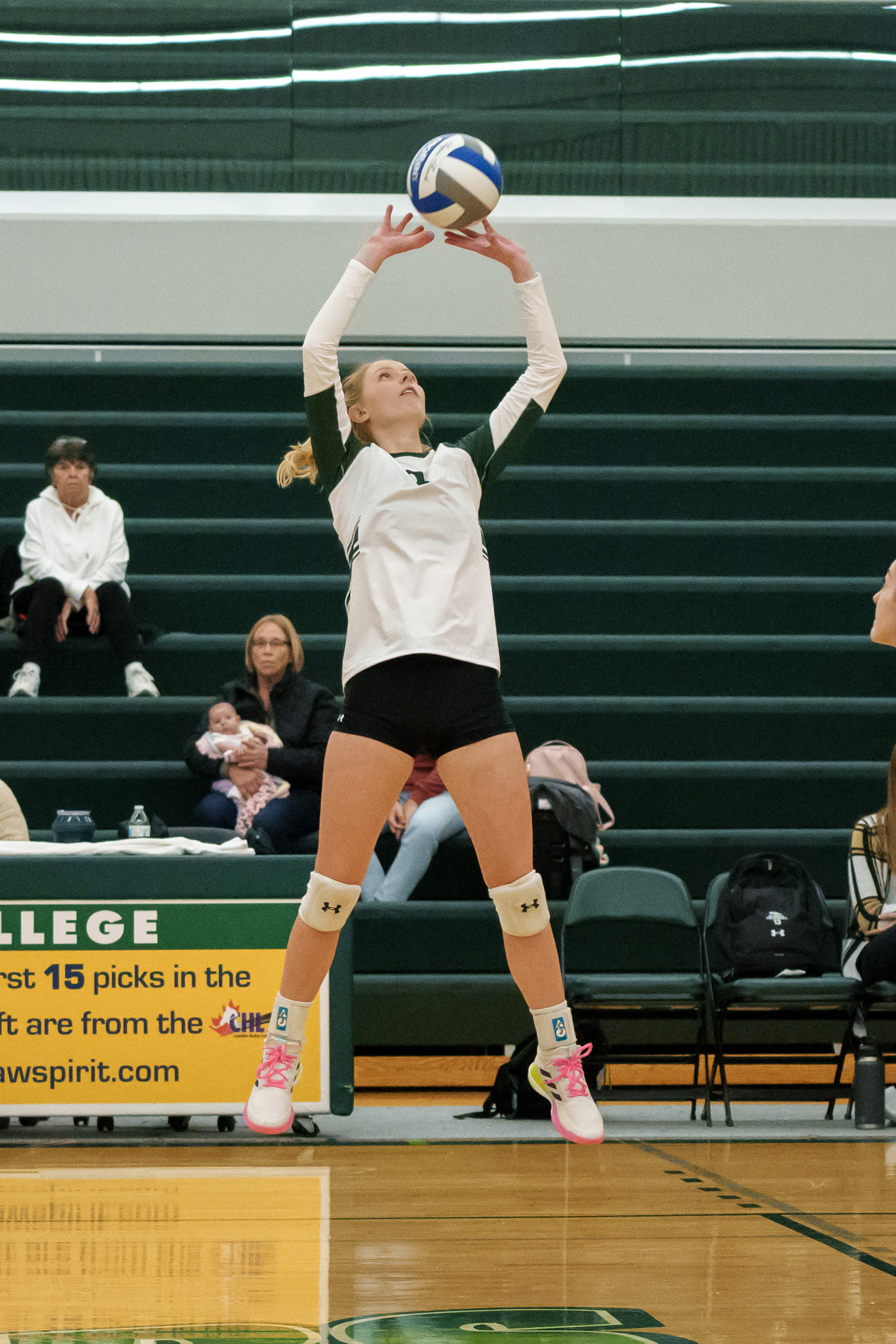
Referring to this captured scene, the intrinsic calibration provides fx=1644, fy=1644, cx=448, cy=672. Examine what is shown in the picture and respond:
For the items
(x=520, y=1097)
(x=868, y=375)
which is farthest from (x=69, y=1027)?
(x=868, y=375)

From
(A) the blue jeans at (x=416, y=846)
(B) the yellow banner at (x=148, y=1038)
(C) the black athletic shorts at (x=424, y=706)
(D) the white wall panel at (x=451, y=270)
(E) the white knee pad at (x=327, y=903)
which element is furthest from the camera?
(D) the white wall panel at (x=451, y=270)

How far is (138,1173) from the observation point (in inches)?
197

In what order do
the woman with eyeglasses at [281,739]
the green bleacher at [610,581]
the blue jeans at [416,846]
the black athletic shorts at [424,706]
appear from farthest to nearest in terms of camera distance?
1. the green bleacher at [610,581]
2. the woman with eyeglasses at [281,739]
3. the blue jeans at [416,846]
4. the black athletic shorts at [424,706]

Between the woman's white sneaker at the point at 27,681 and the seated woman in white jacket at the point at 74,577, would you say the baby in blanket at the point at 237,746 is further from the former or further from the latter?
the woman's white sneaker at the point at 27,681

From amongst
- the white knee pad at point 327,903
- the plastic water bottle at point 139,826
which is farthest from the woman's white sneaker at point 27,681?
the white knee pad at point 327,903

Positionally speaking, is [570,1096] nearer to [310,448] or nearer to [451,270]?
[310,448]

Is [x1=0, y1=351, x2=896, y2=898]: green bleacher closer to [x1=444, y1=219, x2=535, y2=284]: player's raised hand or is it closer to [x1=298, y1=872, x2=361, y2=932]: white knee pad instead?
[x1=298, y1=872, x2=361, y2=932]: white knee pad

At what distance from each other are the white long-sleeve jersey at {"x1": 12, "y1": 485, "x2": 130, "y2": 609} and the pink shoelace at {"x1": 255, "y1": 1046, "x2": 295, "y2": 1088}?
18.1 feet

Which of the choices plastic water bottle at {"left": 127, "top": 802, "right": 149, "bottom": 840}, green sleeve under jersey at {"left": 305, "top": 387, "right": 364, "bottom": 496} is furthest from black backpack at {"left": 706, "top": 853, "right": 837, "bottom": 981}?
green sleeve under jersey at {"left": 305, "top": 387, "right": 364, "bottom": 496}

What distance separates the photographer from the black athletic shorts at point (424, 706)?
3477mm

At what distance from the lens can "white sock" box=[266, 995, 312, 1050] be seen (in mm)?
3746

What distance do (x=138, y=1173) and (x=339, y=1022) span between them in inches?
42.7

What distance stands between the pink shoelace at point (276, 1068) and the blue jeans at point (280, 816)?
357 centimetres

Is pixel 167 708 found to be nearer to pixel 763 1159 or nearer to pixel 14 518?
pixel 14 518
